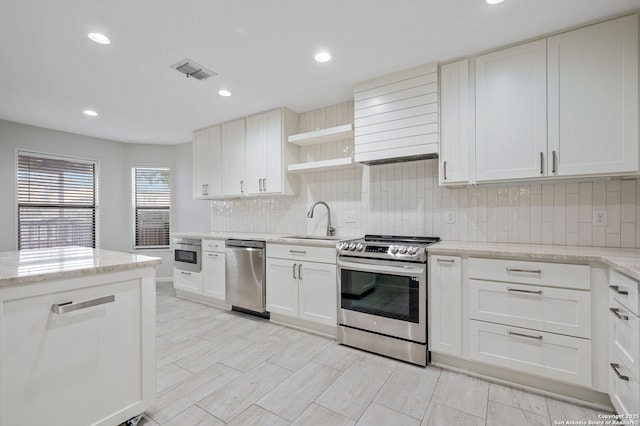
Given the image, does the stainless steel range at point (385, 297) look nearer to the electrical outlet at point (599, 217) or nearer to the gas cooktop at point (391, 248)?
the gas cooktop at point (391, 248)

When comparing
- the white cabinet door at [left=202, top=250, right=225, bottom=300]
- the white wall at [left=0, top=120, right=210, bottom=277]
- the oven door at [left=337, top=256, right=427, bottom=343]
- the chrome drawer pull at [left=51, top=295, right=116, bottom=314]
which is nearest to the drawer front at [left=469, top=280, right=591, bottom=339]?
the oven door at [left=337, top=256, right=427, bottom=343]

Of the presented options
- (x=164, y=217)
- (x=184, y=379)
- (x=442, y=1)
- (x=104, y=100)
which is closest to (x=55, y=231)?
(x=164, y=217)

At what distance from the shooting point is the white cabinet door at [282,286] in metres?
2.96

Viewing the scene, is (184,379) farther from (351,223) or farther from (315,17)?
(315,17)

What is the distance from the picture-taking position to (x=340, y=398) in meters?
1.85

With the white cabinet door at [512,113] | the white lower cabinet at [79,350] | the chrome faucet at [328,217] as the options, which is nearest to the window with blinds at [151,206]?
the chrome faucet at [328,217]

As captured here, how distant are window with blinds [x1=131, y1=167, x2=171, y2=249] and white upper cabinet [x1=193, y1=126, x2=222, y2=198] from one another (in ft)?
4.23

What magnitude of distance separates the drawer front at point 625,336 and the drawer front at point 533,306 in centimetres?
12

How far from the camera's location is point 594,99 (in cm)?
194

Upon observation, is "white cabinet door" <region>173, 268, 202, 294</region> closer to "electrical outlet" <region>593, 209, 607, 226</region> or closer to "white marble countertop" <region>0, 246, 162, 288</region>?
"white marble countertop" <region>0, 246, 162, 288</region>

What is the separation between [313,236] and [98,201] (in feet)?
12.6

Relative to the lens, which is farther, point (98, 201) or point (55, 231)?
point (98, 201)

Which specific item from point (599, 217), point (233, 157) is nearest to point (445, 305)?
point (599, 217)

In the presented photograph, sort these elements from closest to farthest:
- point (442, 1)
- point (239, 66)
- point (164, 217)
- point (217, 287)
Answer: point (442, 1)
point (239, 66)
point (217, 287)
point (164, 217)
